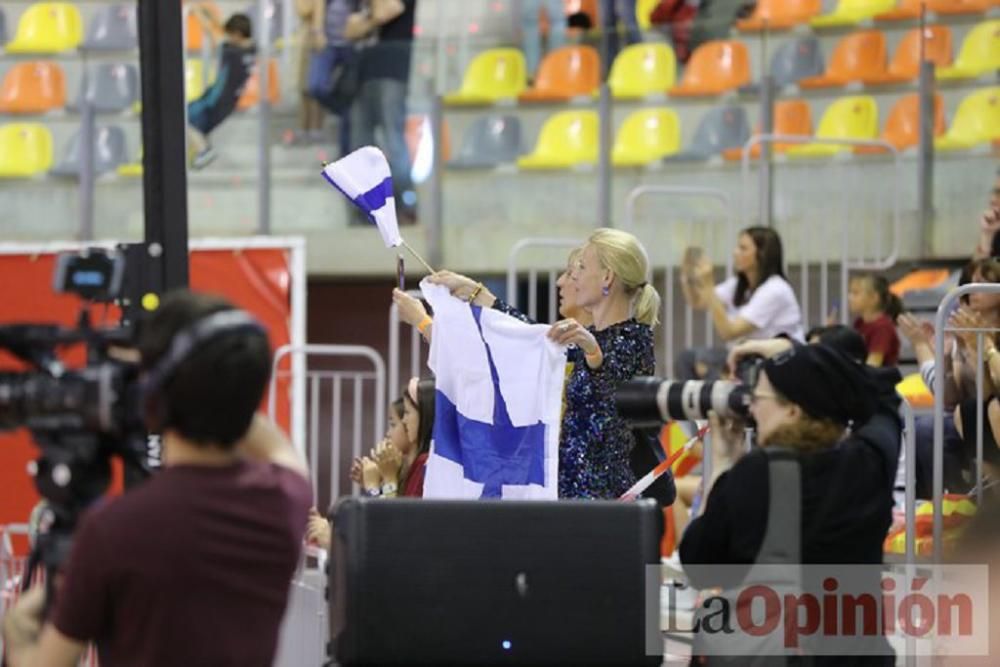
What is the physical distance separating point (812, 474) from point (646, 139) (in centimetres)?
631

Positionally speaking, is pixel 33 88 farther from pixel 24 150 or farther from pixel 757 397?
pixel 757 397

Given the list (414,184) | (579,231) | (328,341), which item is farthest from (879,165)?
(328,341)

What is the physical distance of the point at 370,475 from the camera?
5969 millimetres

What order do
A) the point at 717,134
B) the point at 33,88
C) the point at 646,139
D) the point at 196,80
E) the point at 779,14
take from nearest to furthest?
the point at 717,134 < the point at 646,139 < the point at 779,14 < the point at 196,80 < the point at 33,88

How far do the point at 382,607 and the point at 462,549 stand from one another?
19cm

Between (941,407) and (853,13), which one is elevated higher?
(853,13)

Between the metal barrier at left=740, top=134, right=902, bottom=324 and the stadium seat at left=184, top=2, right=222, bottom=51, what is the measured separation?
3.37 metres

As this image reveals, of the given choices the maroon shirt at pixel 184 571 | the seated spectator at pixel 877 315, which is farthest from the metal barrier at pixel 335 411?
the maroon shirt at pixel 184 571

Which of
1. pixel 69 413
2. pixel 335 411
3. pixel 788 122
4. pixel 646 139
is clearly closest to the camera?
pixel 69 413

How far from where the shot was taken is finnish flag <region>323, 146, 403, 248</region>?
222 inches

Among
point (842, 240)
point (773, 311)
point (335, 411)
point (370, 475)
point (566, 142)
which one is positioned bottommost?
point (335, 411)

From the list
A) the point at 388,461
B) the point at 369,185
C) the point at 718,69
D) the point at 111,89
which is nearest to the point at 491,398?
the point at 388,461

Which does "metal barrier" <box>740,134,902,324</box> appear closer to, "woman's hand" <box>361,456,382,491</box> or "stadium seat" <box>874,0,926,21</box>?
"stadium seat" <box>874,0,926,21</box>

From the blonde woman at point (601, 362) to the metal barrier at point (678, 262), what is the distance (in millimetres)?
3746
